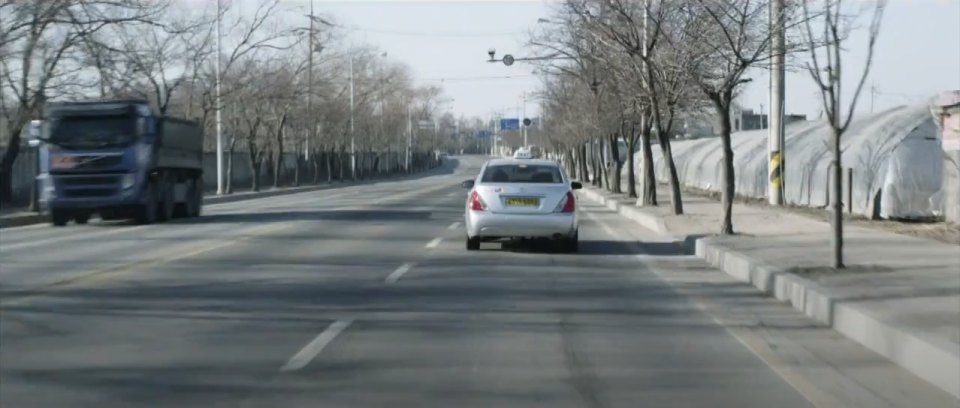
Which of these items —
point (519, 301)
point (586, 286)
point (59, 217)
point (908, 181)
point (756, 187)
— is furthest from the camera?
point (756, 187)

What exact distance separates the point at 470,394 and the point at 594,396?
2.90ft

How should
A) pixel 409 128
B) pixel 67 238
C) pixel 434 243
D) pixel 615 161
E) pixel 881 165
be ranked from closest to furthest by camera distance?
pixel 434 243 → pixel 67 238 → pixel 881 165 → pixel 615 161 → pixel 409 128

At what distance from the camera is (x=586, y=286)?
Result: 1692 centimetres

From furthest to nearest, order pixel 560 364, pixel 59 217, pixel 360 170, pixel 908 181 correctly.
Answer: pixel 360 170, pixel 59 217, pixel 908 181, pixel 560 364

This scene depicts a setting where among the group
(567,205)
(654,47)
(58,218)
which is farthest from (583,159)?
(567,205)

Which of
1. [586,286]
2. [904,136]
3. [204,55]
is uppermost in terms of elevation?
[204,55]

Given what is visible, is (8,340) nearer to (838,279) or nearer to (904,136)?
(838,279)

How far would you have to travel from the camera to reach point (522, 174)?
22.3 meters

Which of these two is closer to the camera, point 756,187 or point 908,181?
point 908,181

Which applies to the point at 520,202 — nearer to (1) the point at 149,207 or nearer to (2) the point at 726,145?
(2) the point at 726,145

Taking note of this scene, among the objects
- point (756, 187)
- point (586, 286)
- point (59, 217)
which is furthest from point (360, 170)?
point (586, 286)

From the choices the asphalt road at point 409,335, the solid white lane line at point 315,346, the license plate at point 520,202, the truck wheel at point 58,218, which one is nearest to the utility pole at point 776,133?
the license plate at point 520,202

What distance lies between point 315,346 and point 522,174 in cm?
1120

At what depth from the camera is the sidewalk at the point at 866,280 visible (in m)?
10.5
